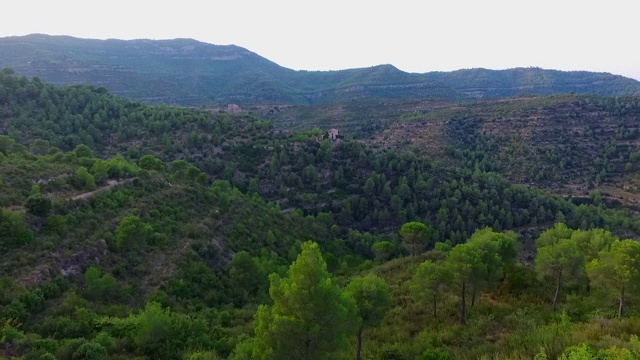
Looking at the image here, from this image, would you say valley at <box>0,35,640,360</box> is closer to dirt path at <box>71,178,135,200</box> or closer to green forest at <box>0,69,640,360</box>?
green forest at <box>0,69,640,360</box>

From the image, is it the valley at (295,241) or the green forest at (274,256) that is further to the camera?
the valley at (295,241)

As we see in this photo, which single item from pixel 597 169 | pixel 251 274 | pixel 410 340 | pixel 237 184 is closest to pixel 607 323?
pixel 410 340

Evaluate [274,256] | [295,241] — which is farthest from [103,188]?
[295,241]

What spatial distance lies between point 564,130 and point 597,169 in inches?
697

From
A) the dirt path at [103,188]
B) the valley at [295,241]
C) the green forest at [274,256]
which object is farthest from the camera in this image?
the dirt path at [103,188]

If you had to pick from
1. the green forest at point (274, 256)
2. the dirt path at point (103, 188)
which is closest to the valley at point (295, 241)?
the green forest at point (274, 256)

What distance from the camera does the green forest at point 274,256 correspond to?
16.6 metres

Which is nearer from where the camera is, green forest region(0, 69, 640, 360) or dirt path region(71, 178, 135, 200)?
green forest region(0, 69, 640, 360)

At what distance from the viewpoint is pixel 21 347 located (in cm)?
1739

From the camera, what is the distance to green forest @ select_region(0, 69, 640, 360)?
16.6 m

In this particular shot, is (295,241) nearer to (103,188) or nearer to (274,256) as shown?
(274,256)

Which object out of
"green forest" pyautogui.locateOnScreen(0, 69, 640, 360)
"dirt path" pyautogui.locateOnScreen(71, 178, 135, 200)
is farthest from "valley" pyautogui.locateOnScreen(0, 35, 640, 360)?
"dirt path" pyautogui.locateOnScreen(71, 178, 135, 200)

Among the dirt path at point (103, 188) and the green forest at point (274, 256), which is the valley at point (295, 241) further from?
the dirt path at point (103, 188)

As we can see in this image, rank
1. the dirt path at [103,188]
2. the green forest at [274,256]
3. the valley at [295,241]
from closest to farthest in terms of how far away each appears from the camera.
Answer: the green forest at [274,256]
the valley at [295,241]
the dirt path at [103,188]
